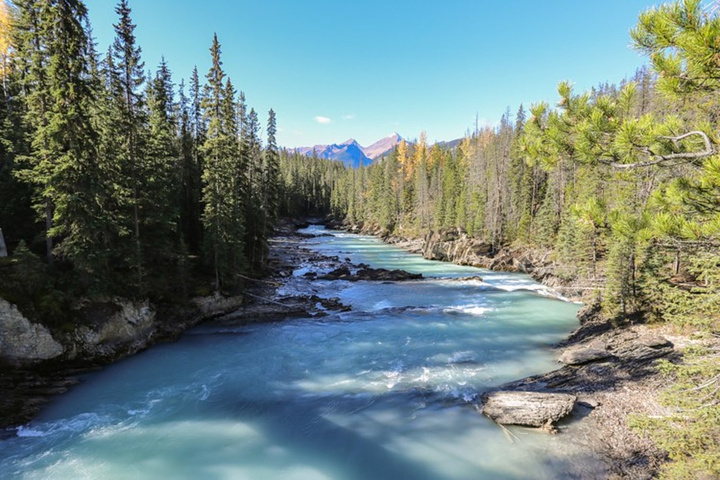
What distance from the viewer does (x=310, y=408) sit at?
1298cm

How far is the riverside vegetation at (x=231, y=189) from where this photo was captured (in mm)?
4297

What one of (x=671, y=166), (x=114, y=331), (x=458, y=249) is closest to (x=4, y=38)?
(x=114, y=331)

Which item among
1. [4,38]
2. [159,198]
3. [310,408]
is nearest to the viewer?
[310,408]

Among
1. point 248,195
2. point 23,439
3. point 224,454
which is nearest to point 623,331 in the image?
point 224,454

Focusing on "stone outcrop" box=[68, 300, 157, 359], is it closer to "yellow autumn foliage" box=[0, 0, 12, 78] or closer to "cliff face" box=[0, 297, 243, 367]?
"cliff face" box=[0, 297, 243, 367]

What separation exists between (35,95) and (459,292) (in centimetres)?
3049

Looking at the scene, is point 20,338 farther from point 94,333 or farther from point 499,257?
point 499,257

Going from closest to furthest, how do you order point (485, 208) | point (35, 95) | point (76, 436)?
point (76, 436) → point (35, 95) → point (485, 208)

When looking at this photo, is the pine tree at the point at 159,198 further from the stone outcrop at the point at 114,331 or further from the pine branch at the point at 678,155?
the pine branch at the point at 678,155

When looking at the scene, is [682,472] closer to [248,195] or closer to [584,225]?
[584,225]

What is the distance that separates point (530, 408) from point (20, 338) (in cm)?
2006

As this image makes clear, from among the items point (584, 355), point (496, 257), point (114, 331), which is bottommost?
point (584, 355)

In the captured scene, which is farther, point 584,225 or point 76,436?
point 76,436

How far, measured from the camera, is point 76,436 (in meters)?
11.3
